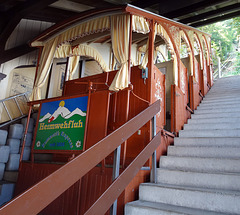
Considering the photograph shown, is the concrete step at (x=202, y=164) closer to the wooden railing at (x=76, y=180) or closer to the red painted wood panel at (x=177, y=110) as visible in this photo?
the wooden railing at (x=76, y=180)

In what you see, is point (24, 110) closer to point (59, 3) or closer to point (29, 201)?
point (59, 3)

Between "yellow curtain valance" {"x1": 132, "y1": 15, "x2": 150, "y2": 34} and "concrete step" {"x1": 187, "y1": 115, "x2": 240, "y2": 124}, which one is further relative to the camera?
"concrete step" {"x1": 187, "y1": 115, "x2": 240, "y2": 124}

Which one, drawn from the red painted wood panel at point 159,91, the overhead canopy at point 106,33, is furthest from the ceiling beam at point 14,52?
the red painted wood panel at point 159,91

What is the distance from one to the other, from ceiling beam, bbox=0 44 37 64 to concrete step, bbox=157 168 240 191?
4.94 m

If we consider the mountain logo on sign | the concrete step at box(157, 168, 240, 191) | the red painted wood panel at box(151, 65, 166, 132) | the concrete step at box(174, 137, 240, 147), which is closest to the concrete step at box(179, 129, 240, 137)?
the concrete step at box(174, 137, 240, 147)

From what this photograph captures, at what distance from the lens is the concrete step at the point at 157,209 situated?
181cm

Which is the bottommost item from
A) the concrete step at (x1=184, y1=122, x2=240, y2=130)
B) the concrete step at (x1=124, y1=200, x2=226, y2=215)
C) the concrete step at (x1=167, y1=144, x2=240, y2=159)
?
the concrete step at (x1=124, y1=200, x2=226, y2=215)

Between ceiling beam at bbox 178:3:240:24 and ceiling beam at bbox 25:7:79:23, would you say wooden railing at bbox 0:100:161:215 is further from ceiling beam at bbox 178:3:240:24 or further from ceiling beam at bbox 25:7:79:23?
ceiling beam at bbox 178:3:240:24

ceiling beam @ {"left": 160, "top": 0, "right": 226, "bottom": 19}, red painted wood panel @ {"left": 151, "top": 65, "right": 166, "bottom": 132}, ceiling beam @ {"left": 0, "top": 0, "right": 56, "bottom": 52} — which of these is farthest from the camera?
ceiling beam @ {"left": 160, "top": 0, "right": 226, "bottom": 19}

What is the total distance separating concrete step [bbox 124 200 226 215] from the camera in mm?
1811

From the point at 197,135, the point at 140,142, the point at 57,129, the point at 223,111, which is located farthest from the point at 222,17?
the point at 57,129

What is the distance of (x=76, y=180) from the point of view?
4.04 ft

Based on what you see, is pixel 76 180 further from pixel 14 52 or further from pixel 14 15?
pixel 14 52

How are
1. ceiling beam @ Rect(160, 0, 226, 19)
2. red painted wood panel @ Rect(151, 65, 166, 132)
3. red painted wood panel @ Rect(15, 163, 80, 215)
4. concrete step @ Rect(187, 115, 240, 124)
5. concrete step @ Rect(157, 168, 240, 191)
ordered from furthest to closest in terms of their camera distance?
ceiling beam @ Rect(160, 0, 226, 19)
concrete step @ Rect(187, 115, 240, 124)
red painted wood panel @ Rect(151, 65, 166, 132)
red painted wood panel @ Rect(15, 163, 80, 215)
concrete step @ Rect(157, 168, 240, 191)
